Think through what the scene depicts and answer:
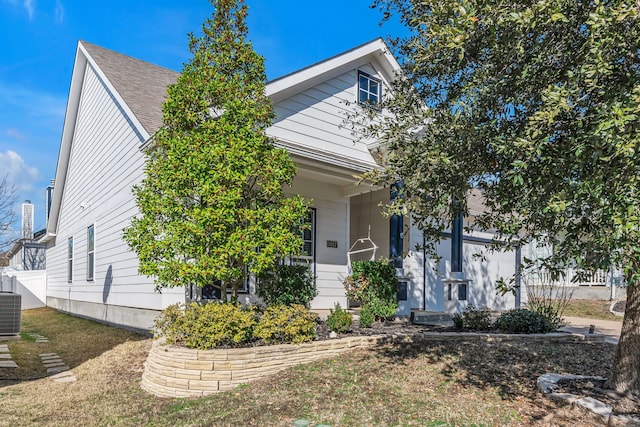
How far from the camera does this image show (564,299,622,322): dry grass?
47.8ft

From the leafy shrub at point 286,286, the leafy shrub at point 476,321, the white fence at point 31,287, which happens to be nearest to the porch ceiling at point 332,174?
the leafy shrub at point 286,286

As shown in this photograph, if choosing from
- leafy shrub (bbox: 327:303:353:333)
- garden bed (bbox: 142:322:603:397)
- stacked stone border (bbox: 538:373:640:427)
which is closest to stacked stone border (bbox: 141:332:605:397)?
garden bed (bbox: 142:322:603:397)

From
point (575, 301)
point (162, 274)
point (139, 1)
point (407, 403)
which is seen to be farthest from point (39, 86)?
point (575, 301)

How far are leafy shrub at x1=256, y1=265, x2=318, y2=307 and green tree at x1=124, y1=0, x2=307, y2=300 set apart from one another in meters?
1.49

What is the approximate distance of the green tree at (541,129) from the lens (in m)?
3.26

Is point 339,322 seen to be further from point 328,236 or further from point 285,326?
point 328,236

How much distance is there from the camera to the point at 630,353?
4.95 metres

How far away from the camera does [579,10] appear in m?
3.95

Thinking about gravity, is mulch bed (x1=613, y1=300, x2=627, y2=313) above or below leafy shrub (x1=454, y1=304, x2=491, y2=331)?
below

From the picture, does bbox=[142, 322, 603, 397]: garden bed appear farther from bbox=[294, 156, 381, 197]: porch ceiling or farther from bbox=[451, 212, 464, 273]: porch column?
bbox=[451, 212, 464, 273]: porch column

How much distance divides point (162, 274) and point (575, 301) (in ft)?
52.9

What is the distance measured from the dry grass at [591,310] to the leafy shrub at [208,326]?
12597 millimetres

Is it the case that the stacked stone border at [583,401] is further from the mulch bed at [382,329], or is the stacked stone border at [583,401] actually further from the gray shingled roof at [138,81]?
the gray shingled roof at [138,81]

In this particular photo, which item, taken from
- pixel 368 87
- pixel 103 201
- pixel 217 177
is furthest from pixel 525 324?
pixel 103 201
